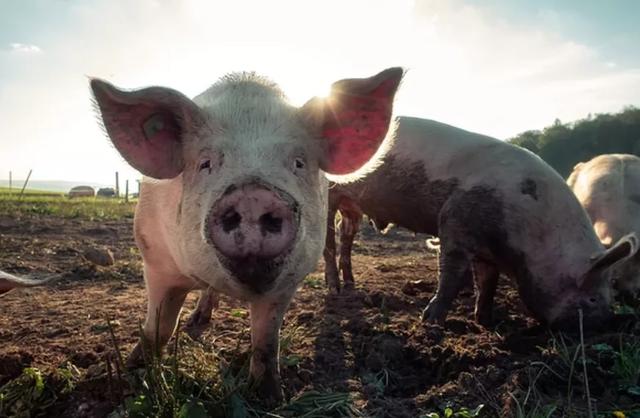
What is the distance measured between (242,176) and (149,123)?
2.46 ft

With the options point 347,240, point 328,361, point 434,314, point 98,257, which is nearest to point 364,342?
point 328,361

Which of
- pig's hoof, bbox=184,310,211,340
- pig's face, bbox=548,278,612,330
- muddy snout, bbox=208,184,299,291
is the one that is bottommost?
pig's hoof, bbox=184,310,211,340

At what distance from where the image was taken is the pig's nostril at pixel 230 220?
6.98ft

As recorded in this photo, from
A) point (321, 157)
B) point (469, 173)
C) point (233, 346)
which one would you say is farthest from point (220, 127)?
point (469, 173)

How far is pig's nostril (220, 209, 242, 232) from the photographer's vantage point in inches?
83.7

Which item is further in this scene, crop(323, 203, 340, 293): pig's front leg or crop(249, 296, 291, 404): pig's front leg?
crop(323, 203, 340, 293): pig's front leg

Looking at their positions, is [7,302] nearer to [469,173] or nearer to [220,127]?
[220,127]

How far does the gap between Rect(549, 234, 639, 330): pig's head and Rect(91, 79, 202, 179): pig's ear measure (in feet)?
9.79

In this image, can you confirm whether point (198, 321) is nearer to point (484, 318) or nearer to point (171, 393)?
point (171, 393)

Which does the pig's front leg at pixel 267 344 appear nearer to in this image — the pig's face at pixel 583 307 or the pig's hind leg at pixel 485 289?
the pig's face at pixel 583 307

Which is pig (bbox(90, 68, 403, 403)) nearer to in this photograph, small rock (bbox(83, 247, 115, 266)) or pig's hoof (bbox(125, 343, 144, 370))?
pig's hoof (bbox(125, 343, 144, 370))

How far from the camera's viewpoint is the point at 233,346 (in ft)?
12.3

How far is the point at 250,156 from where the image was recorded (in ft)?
8.04

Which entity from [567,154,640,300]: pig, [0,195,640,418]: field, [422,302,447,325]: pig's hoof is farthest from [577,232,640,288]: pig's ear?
[567,154,640,300]: pig
